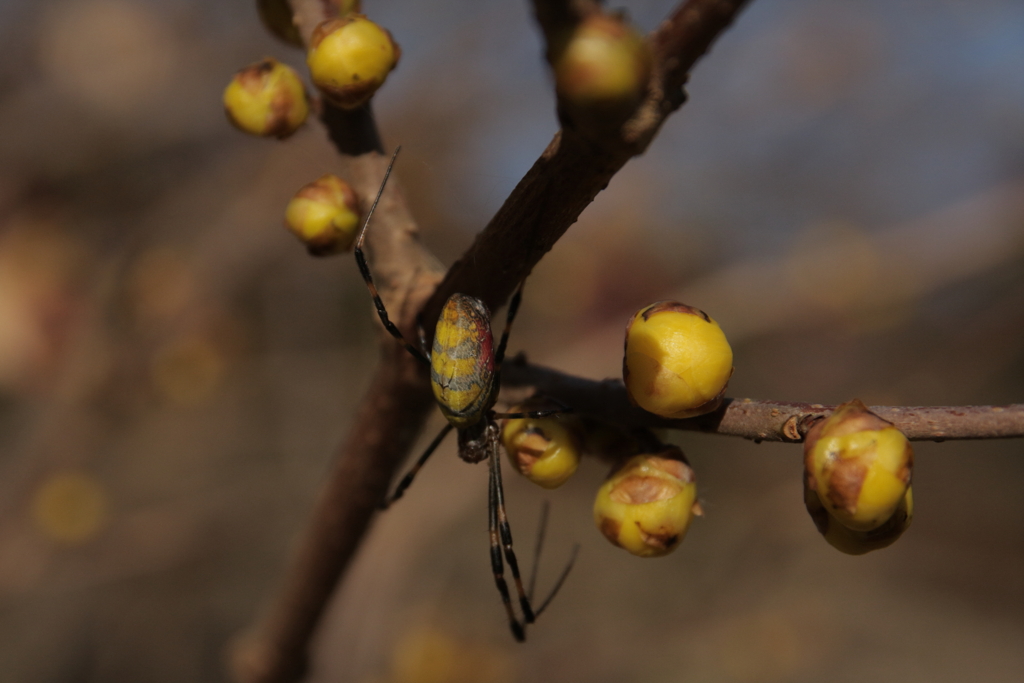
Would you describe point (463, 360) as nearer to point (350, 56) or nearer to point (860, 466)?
point (350, 56)

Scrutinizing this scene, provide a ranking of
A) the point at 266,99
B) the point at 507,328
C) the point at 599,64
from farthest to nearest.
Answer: the point at 507,328 < the point at 266,99 < the point at 599,64

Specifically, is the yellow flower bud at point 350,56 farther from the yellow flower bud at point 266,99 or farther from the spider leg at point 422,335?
the spider leg at point 422,335

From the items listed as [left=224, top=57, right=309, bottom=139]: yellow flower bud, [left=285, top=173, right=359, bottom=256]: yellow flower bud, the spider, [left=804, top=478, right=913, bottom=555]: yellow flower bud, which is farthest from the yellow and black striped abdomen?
[left=804, top=478, right=913, bottom=555]: yellow flower bud

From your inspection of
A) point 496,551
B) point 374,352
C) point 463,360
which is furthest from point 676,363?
point 374,352

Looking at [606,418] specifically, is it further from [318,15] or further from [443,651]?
[443,651]

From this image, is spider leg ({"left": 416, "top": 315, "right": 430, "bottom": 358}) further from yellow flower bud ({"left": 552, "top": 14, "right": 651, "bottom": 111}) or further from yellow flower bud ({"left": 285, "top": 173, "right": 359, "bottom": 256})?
yellow flower bud ({"left": 552, "top": 14, "right": 651, "bottom": 111})

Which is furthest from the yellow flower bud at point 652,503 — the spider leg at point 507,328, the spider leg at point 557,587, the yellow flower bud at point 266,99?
the yellow flower bud at point 266,99
